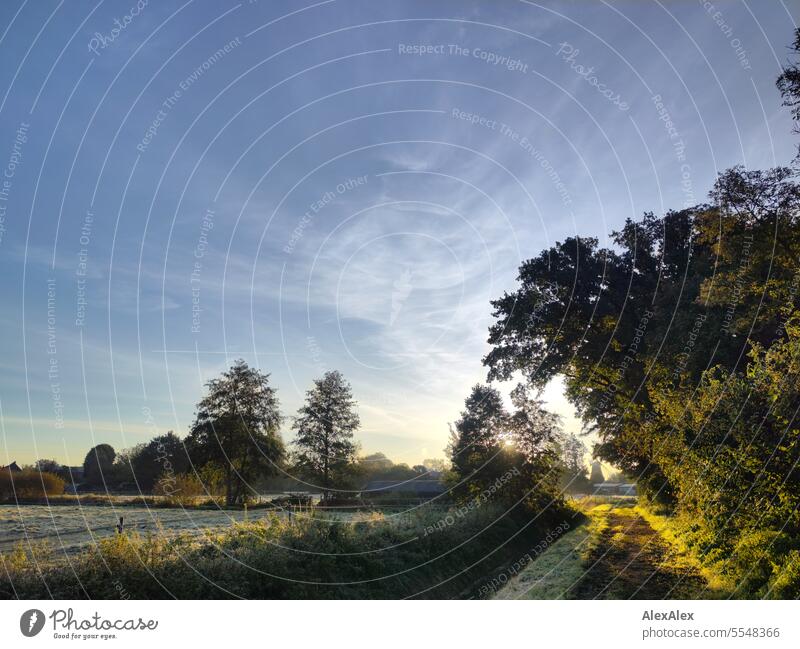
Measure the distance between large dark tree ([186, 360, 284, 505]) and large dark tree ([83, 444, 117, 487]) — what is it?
1821 cm

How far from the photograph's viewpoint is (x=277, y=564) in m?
13.5

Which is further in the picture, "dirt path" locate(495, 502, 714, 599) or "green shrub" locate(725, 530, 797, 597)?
"dirt path" locate(495, 502, 714, 599)

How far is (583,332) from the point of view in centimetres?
3281

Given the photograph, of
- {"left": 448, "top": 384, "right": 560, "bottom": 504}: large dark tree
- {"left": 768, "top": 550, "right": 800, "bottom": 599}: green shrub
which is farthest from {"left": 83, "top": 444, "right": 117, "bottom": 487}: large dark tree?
{"left": 768, "top": 550, "right": 800, "bottom": 599}: green shrub

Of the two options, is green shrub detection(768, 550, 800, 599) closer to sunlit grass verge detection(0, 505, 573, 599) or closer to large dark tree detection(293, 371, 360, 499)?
sunlit grass verge detection(0, 505, 573, 599)

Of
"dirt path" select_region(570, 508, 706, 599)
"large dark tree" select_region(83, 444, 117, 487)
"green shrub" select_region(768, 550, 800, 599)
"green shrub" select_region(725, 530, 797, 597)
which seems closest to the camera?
"green shrub" select_region(768, 550, 800, 599)

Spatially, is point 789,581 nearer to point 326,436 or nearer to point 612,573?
point 612,573

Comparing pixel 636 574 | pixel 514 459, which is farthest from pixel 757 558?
pixel 514 459

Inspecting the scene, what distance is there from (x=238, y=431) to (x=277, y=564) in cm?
3196

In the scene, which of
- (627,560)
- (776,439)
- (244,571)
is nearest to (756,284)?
(776,439)

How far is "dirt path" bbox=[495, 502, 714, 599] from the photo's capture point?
587 inches
